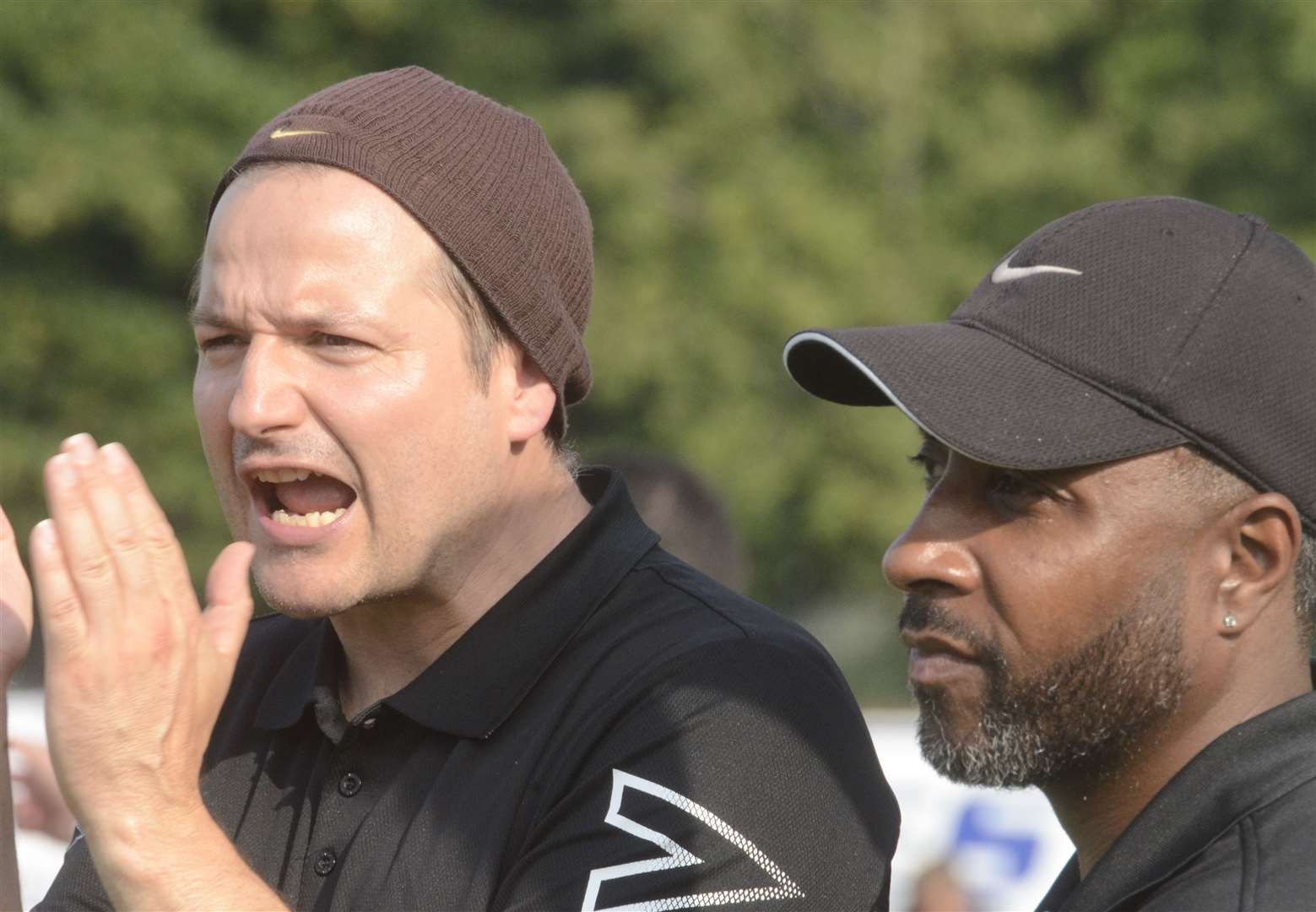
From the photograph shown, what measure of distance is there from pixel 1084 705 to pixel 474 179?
1.19 meters

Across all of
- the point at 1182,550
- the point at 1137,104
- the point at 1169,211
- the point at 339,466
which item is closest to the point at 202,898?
the point at 339,466

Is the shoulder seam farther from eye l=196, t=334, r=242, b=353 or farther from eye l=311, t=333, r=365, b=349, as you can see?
eye l=196, t=334, r=242, b=353

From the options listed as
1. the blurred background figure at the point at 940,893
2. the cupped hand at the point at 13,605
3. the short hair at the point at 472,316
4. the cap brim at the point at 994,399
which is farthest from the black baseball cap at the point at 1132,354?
the blurred background figure at the point at 940,893

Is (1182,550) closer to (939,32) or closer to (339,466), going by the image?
(339,466)

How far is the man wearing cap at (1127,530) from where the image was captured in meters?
2.29

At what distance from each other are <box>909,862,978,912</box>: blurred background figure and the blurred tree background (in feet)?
27.5

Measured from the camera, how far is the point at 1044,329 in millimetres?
2428

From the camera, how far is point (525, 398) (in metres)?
2.85

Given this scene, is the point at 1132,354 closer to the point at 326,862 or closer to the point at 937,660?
the point at 937,660

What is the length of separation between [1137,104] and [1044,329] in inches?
543

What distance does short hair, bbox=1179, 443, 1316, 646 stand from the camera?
7.54 ft

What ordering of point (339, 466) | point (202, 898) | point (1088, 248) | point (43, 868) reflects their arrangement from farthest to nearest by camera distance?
point (43, 868) < point (339, 466) < point (1088, 248) < point (202, 898)

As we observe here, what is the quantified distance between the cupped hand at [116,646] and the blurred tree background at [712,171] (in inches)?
460

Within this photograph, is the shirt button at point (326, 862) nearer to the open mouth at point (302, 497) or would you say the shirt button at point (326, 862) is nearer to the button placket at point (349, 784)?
the button placket at point (349, 784)
